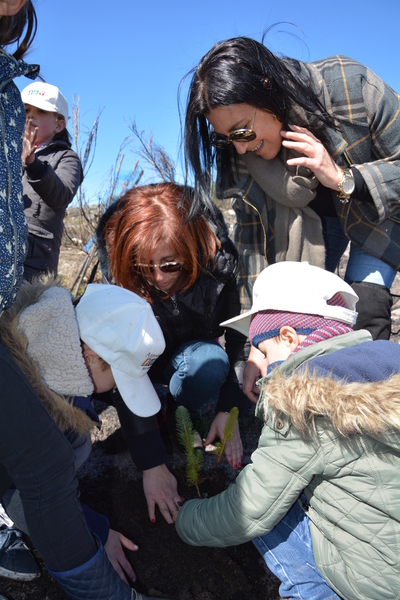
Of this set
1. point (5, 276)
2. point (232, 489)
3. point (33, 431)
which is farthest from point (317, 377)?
point (5, 276)

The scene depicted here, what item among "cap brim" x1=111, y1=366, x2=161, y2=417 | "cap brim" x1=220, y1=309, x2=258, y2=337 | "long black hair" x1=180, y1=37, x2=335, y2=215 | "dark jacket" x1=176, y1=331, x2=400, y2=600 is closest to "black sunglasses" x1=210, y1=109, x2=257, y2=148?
"long black hair" x1=180, y1=37, x2=335, y2=215

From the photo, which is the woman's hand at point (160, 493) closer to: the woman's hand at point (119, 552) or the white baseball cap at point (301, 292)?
the woman's hand at point (119, 552)

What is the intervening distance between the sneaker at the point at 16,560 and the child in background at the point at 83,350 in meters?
0.13

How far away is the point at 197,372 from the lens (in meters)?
2.38

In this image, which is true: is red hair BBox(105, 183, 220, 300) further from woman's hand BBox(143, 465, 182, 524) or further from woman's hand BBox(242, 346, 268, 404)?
woman's hand BBox(143, 465, 182, 524)

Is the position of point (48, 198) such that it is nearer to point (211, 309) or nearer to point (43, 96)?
point (43, 96)

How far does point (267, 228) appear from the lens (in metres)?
2.36

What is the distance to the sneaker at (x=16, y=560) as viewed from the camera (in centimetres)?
172

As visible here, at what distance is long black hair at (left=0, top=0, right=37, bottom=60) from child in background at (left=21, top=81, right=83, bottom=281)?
4.07 feet

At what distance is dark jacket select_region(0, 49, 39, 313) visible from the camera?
1267 millimetres

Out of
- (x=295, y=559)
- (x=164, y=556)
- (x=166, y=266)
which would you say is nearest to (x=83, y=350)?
(x=166, y=266)

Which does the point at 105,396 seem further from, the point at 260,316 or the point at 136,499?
the point at 260,316

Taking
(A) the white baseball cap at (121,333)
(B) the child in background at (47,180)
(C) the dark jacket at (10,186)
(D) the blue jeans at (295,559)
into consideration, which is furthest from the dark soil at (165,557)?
(B) the child in background at (47,180)

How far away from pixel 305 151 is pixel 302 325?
0.86 meters
